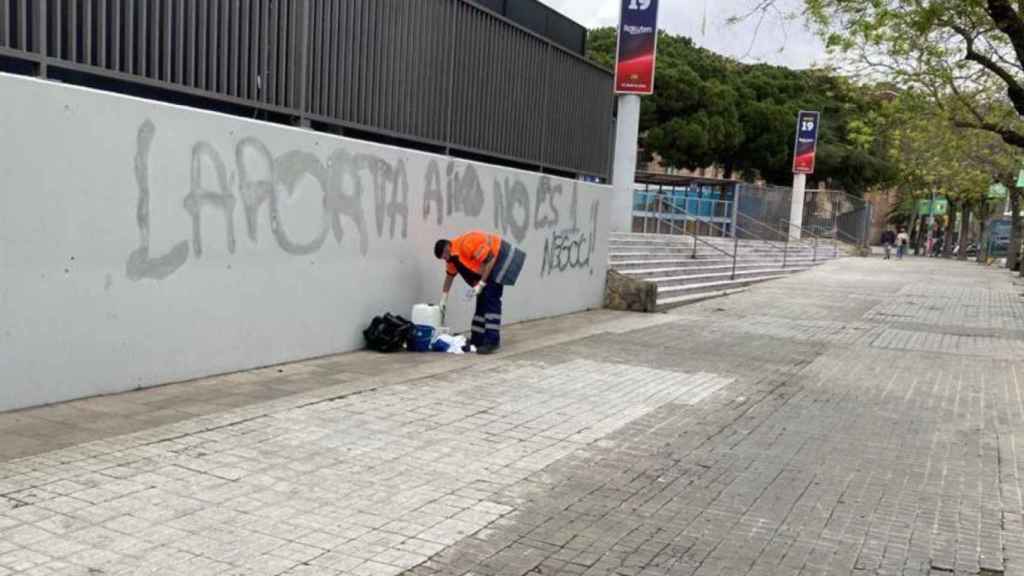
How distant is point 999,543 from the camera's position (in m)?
4.45

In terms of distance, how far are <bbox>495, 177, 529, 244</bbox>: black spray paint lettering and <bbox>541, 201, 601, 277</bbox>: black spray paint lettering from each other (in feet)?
2.73

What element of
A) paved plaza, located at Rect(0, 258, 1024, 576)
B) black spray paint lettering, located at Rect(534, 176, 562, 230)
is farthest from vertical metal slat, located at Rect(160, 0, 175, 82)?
black spray paint lettering, located at Rect(534, 176, 562, 230)

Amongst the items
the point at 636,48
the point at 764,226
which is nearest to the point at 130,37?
the point at 636,48

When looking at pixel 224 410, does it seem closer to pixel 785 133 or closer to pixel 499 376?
pixel 499 376

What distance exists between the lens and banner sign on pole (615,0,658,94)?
1673 cm

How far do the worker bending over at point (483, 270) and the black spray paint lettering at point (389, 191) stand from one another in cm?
52

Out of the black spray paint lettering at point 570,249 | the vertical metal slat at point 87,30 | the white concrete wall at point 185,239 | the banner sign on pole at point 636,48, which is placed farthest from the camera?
the banner sign on pole at point 636,48

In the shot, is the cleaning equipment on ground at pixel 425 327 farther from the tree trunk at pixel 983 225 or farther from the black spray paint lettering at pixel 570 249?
the tree trunk at pixel 983 225

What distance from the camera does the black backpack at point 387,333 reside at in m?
8.77

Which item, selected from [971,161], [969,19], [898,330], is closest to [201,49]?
[898,330]

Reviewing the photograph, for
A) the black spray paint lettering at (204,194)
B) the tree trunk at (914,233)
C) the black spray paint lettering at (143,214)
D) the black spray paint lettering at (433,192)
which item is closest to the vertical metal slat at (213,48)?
the black spray paint lettering at (204,194)

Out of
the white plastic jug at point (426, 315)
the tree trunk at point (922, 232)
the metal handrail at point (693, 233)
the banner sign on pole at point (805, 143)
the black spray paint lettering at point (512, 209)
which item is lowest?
the tree trunk at point (922, 232)

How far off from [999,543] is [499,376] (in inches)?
176

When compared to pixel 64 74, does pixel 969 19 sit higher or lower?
higher
